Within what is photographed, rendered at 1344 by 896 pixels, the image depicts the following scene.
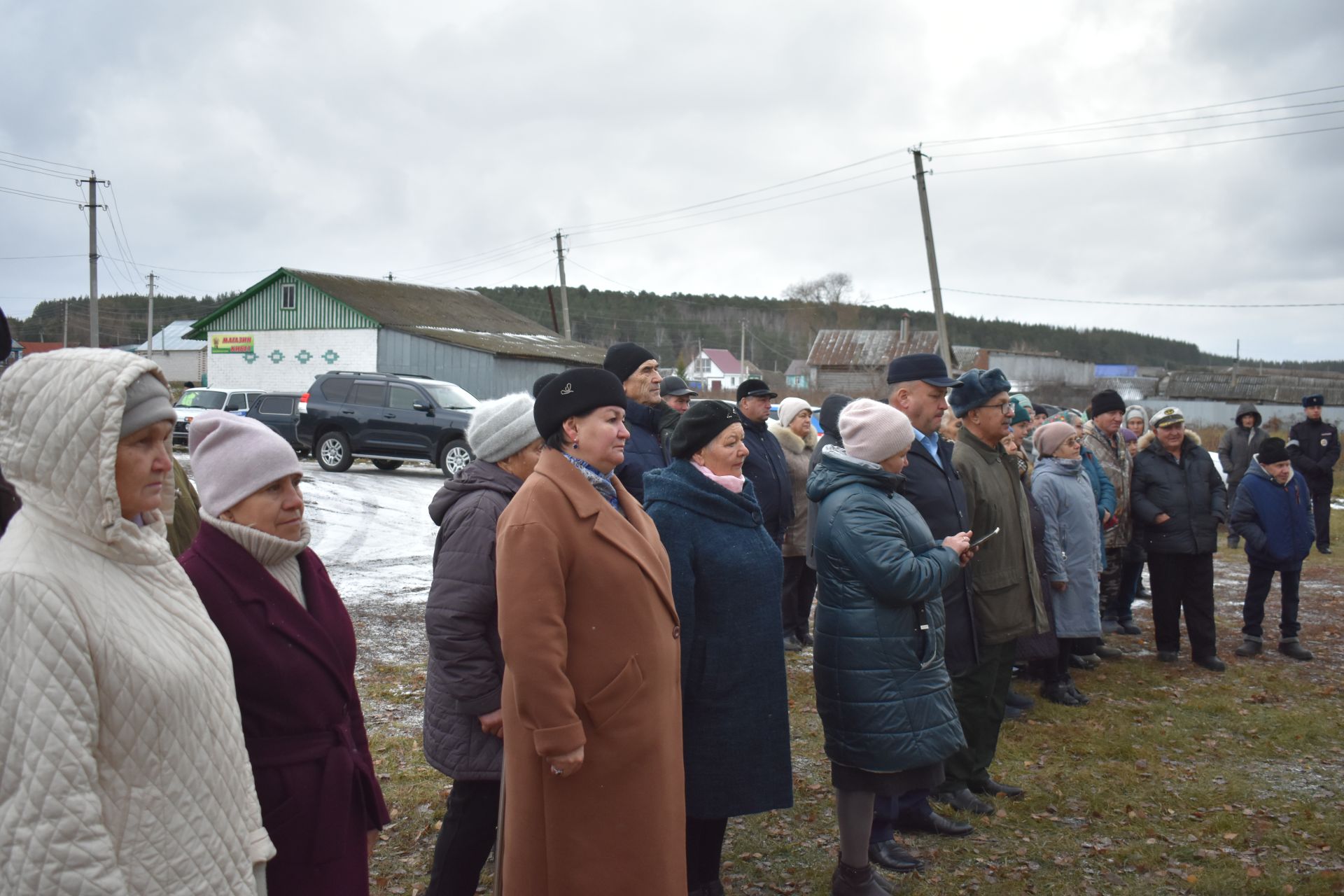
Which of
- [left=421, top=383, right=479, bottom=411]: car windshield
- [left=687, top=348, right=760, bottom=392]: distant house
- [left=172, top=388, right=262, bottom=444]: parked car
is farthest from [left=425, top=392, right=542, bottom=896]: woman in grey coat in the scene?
[left=687, top=348, right=760, bottom=392]: distant house

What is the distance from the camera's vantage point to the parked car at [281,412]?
2138 cm

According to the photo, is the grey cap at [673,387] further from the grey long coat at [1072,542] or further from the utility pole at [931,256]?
the utility pole at [931,256]

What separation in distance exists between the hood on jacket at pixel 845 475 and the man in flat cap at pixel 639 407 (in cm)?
163

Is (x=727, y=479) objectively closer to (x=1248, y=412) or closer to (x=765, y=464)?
(x=765, y=464)

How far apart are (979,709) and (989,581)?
643 millimetres

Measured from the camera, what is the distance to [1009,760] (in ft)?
18.6

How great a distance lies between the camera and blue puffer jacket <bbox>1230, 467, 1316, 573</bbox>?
8.05 meters

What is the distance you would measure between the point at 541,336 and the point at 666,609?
3811 cm

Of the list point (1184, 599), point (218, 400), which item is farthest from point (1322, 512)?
point (218, 400)

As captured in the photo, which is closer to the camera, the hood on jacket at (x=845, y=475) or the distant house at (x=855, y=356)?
the hood on jacket at (x=845, y=475)

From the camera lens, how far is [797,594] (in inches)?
323

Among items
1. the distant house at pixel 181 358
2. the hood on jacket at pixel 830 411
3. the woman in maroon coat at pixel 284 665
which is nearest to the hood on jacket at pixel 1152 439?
the hood on jacket at pixel 830 411

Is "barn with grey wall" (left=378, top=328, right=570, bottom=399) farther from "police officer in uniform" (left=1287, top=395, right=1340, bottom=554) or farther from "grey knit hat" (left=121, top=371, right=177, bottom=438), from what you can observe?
"grey knit hat" (left=121, top=371, right=177, bottom=438)

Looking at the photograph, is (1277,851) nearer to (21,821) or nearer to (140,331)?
(21,821)
